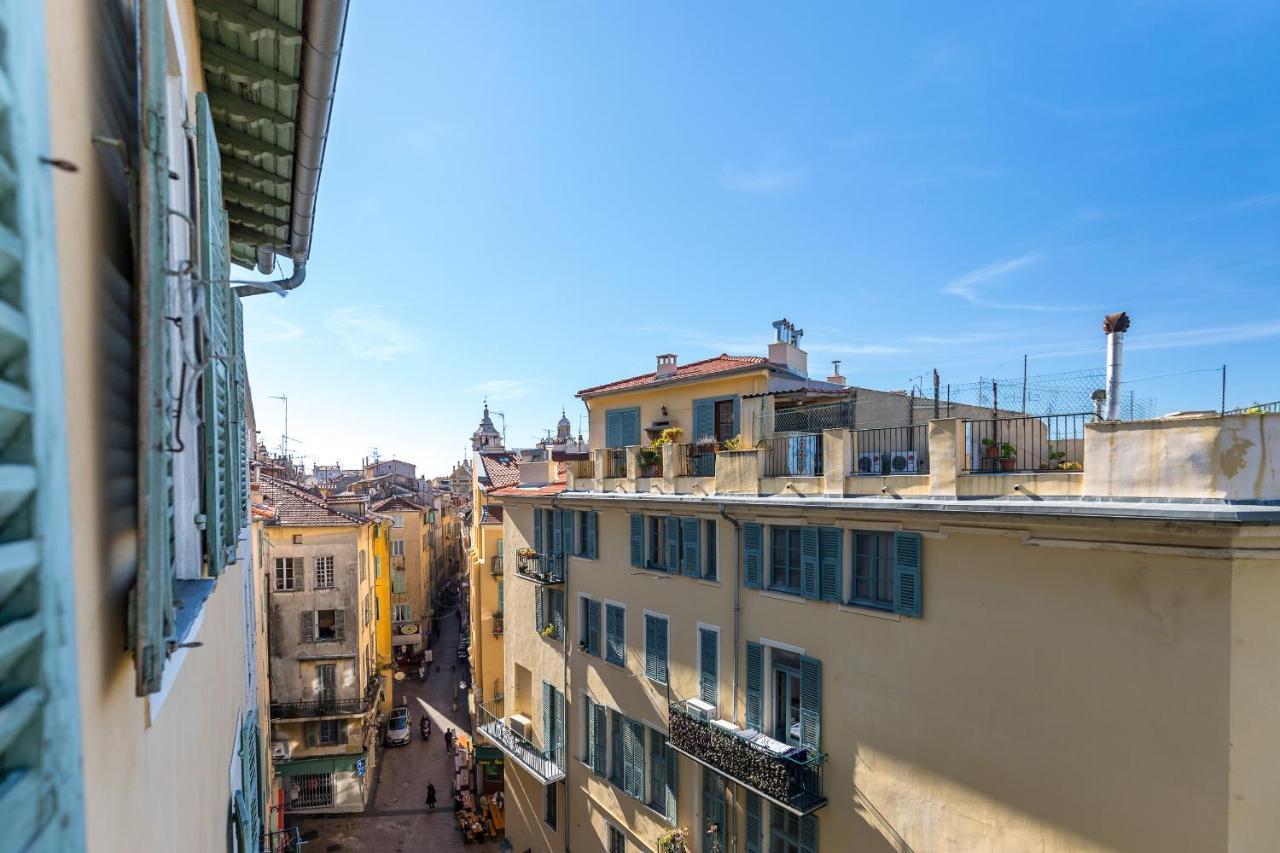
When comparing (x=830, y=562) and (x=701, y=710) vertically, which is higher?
(x=830, y=562)

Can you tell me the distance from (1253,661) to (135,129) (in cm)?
1104

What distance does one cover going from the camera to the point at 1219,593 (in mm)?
7512

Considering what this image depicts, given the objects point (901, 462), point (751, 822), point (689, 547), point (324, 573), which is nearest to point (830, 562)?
point (901, 462)

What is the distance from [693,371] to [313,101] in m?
14.4

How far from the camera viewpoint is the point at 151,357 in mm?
1872

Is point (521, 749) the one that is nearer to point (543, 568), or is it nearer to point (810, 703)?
point (543, 568)

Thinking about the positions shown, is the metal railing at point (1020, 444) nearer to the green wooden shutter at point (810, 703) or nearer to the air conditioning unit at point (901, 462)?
the air conditioning unit at point (901, 462)

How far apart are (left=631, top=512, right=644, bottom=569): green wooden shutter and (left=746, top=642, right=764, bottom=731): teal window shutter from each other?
3.95 m

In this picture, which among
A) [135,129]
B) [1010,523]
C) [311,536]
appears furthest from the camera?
[311,536]

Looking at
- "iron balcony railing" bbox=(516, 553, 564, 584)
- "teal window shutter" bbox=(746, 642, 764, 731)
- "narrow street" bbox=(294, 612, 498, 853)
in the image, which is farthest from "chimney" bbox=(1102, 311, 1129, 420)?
"narrow street" bbox=(294, 612, 498, 853)

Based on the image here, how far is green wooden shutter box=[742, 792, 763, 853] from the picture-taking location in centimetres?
1289

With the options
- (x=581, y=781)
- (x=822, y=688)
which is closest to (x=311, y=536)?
(x=581, y=781)

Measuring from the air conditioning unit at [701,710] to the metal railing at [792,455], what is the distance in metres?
5.18

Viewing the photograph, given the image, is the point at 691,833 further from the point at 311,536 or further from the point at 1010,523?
the point at 311,536
